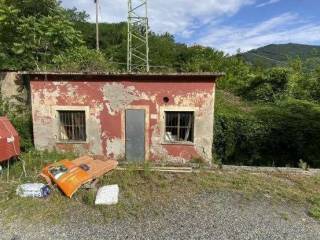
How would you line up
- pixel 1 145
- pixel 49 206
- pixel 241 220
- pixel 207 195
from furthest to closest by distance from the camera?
pixel 1 145
pixel 207 195
pixel 49 206
pixel 241 220

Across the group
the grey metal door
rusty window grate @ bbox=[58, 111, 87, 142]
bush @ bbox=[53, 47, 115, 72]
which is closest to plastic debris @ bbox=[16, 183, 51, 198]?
rusty window grate @ bbox=[58, 111, 87, 142]

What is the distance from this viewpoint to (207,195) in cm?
878

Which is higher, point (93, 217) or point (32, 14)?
point (32, 14)

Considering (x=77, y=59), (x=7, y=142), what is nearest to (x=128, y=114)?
(x=7, y=142)

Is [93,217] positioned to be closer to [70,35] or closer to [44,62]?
[44,62]

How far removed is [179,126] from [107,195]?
4597 mm

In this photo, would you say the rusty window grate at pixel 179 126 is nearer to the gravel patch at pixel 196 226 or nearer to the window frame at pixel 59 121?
the window frame at pixel 59 121

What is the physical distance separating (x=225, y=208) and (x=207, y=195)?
0.91m

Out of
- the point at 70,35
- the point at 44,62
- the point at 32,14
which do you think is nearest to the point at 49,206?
the point at 44,62

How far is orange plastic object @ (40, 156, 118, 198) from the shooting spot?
8.61 meters

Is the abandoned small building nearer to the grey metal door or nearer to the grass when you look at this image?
the grey metal door

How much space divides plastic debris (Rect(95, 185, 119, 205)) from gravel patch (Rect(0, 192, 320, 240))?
859mm

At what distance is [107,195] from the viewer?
8.25 metres

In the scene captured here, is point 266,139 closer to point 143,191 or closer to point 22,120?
point 143,191
